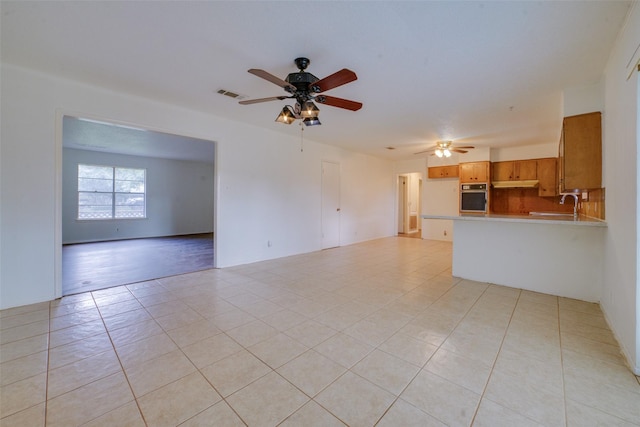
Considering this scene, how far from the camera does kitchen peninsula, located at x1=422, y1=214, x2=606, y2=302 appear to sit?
10.3ft

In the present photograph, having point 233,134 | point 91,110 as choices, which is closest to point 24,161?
point 91,110

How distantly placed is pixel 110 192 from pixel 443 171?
1046 cm

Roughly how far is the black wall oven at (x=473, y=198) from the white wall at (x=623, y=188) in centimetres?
419

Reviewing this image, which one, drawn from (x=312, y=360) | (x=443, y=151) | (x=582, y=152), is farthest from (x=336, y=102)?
(x=443, y=151)

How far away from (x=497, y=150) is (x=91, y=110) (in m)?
8.79

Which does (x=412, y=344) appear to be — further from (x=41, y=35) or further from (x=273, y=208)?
(x=41, y=35)

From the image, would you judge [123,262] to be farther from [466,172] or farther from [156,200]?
[466,172]

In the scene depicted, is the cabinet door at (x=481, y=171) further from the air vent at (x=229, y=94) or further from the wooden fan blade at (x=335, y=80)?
the air vent at (x=229, y=94)

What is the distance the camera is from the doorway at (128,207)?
4.70 metres

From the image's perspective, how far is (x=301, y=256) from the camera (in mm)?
5719

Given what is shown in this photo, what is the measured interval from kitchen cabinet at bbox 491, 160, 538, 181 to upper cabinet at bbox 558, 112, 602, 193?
3.98 metres

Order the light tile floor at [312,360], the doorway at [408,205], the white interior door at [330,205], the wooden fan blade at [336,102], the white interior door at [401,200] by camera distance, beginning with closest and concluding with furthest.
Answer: the light tile floor at [312,360] < the wooden fan blade at [336,102] < the white interior door at [330,205] < the white interior door at [401,200] < the doorway at [408,205]

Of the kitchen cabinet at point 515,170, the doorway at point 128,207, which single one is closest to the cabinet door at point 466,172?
the kitchen cabinet at point 515,170

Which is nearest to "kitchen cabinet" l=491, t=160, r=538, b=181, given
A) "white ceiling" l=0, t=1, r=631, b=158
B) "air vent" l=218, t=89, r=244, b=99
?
"white ceiling" l=0, t=1, r=631, b=158
